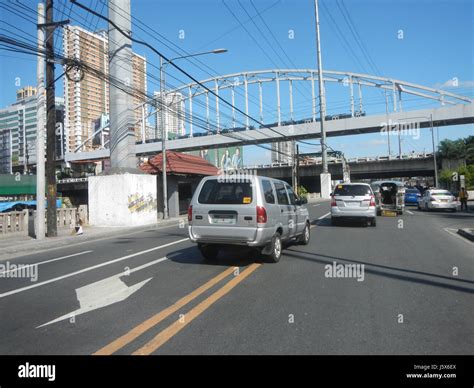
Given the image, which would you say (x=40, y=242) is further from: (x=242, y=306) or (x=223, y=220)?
(x=242, y=306)

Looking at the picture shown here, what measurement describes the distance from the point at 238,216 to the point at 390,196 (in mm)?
18854

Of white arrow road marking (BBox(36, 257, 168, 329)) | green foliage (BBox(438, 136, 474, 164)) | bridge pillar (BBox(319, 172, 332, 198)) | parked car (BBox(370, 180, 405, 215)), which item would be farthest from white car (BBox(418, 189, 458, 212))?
green foliage (BBox(438, 136, 474, 164))

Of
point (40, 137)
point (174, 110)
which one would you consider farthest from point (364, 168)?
point (40, 137)

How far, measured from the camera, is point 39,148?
15.5m

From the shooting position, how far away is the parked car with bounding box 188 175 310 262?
8.12 meters

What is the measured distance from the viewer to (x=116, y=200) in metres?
19.9

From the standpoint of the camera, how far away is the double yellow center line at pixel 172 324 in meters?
4.19

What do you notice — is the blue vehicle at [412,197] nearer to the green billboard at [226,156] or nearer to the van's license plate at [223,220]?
the van's license plate at [223,220]

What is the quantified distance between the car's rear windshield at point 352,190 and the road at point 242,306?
7.12 m

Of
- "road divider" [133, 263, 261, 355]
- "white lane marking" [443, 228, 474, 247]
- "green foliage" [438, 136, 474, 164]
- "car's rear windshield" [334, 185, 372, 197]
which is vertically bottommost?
"road divider" [133, 263, 261, 355]

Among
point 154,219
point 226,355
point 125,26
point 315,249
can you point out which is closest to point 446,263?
point 315,249

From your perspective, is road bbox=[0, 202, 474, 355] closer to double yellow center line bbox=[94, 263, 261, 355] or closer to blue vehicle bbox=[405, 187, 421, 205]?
double yellow center line bbox=[94, 263, 261, 355]
